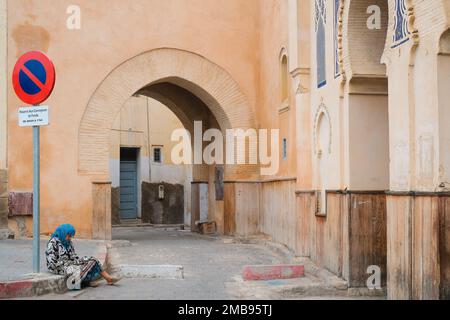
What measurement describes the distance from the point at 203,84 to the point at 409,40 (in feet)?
30.5

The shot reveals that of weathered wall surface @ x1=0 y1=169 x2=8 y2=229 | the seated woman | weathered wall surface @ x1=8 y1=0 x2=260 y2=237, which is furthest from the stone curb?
weathered wall surface @ x1=0 y1=169 x2=8 y2=229

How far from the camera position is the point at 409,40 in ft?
22.4

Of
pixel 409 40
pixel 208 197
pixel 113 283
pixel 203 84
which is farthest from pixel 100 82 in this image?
pixel 409 40

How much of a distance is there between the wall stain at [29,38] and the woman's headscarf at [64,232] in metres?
6.95

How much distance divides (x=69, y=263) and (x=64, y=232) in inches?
15.7

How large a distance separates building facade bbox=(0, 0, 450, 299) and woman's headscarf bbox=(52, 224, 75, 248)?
3.38 meters

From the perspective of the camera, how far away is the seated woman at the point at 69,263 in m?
8.01

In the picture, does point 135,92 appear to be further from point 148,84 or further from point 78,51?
point 78,51

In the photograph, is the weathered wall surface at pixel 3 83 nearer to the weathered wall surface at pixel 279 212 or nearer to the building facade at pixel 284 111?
the building facade at pixel 284 111

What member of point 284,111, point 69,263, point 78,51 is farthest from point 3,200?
point 69,263

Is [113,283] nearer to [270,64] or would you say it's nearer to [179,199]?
[270,64]

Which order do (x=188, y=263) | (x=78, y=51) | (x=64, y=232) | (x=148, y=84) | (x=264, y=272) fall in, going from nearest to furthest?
(x=64, y=232) < (x=264, y=272) < (x=188, y=263) < (x=78, y=51) < (x=148, y=84)

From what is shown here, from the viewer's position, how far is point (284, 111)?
44.6ft

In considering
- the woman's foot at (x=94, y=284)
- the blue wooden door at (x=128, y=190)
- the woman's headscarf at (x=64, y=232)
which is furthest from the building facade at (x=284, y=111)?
the blue wooden door at (x=128, y=190)
